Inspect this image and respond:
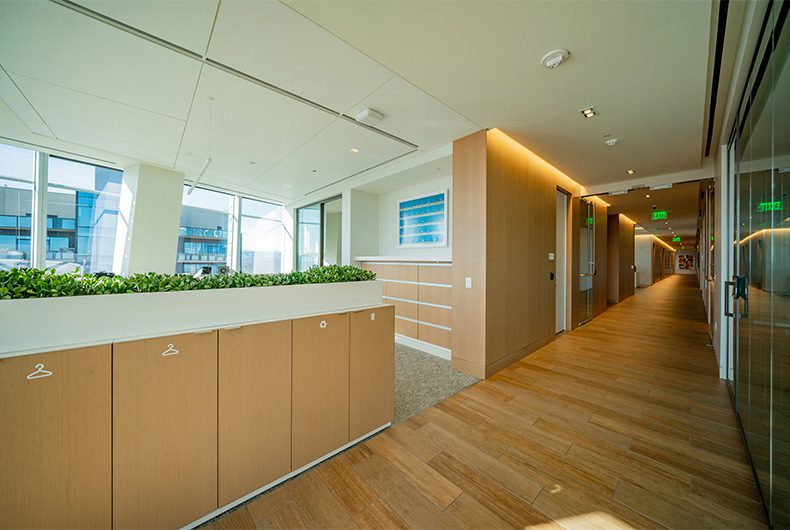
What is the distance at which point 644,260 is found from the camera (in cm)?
1606

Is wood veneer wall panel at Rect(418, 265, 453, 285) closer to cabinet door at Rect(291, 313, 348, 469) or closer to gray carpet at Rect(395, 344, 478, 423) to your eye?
gray carpet at Rect(395, 344, 478, 423)

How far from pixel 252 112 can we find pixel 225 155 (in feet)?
Answer: 5.84

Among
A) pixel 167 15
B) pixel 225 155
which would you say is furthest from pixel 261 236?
pixel 167 15

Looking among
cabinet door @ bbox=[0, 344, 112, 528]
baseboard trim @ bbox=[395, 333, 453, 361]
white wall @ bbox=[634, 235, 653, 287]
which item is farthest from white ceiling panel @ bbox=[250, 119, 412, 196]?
white wall @ bbox=[634, 235, 653, 287]

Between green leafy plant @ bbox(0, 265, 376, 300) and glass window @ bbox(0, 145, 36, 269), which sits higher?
glass window @ bbox(0, 145, 36, 269)

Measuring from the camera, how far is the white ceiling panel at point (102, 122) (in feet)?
9.65

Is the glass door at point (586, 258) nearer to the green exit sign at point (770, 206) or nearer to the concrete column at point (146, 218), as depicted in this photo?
the green exit sign at point (770, 206)

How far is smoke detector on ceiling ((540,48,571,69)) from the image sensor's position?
7.07 feet

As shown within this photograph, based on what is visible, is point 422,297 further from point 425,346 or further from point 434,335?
point 425,346

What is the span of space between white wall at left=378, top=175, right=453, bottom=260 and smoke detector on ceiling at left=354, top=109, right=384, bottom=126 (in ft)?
6.90

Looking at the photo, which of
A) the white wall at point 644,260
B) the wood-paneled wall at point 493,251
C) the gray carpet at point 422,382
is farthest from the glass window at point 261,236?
the white wall at point 644,260

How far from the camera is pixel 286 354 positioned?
1.84 meters

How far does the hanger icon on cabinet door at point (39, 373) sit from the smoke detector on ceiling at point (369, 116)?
123 inches

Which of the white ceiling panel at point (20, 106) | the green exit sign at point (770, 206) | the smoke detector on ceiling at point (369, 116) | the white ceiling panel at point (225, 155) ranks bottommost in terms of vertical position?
the green exit sign at point (770, 206)
